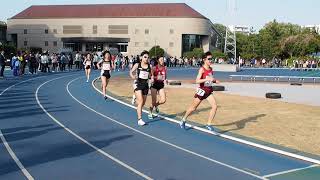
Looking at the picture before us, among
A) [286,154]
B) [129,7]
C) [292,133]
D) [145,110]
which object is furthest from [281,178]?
[129,7]

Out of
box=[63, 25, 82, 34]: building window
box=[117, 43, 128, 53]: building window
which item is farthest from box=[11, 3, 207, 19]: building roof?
box=[117, 43, 128, 53]: building window

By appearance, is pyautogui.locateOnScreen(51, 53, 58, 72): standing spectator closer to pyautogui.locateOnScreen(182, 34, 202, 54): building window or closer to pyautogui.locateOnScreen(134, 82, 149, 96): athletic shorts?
pyautogui.locateOnScreen(134, 82, 149, 96): athletic shorts

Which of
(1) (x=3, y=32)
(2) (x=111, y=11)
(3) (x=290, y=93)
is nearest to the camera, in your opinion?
(3) (x=290, y=93)

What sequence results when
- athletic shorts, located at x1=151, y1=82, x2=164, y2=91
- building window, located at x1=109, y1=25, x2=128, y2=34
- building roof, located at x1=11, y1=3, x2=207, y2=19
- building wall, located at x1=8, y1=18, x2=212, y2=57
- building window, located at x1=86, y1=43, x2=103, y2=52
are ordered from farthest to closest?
building window, located at x1=86, y1=43, x2=103, y2=52
building window, located at x1=109, y1=25, x2=128, y2=34
building roof, located at x1=11, y1=3, x2=207, y2=19
building wall, located at x1=8, y1=18, x2=212, y2=57
athletic shorts, located at x1=151, y1=82, x2=164, y2=91

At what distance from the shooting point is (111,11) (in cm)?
9975

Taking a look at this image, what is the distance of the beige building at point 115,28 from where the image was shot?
96500 mm

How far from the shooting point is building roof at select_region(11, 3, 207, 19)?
9775 cm

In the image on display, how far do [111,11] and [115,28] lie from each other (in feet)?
14.4

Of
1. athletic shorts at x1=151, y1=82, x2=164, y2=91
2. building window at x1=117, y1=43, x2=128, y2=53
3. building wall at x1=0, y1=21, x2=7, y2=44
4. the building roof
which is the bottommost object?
athletic shorts at x1=151, y1=82, x2=164, y2=91

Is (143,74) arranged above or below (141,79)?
above

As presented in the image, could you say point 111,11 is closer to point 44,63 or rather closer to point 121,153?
point 44,63

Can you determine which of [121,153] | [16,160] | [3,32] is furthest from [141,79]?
[3,32]

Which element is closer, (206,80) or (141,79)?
(206,80)

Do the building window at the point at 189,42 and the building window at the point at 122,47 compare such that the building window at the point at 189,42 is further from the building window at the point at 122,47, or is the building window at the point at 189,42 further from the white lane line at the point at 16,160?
the white lane line at the point at 16,160
